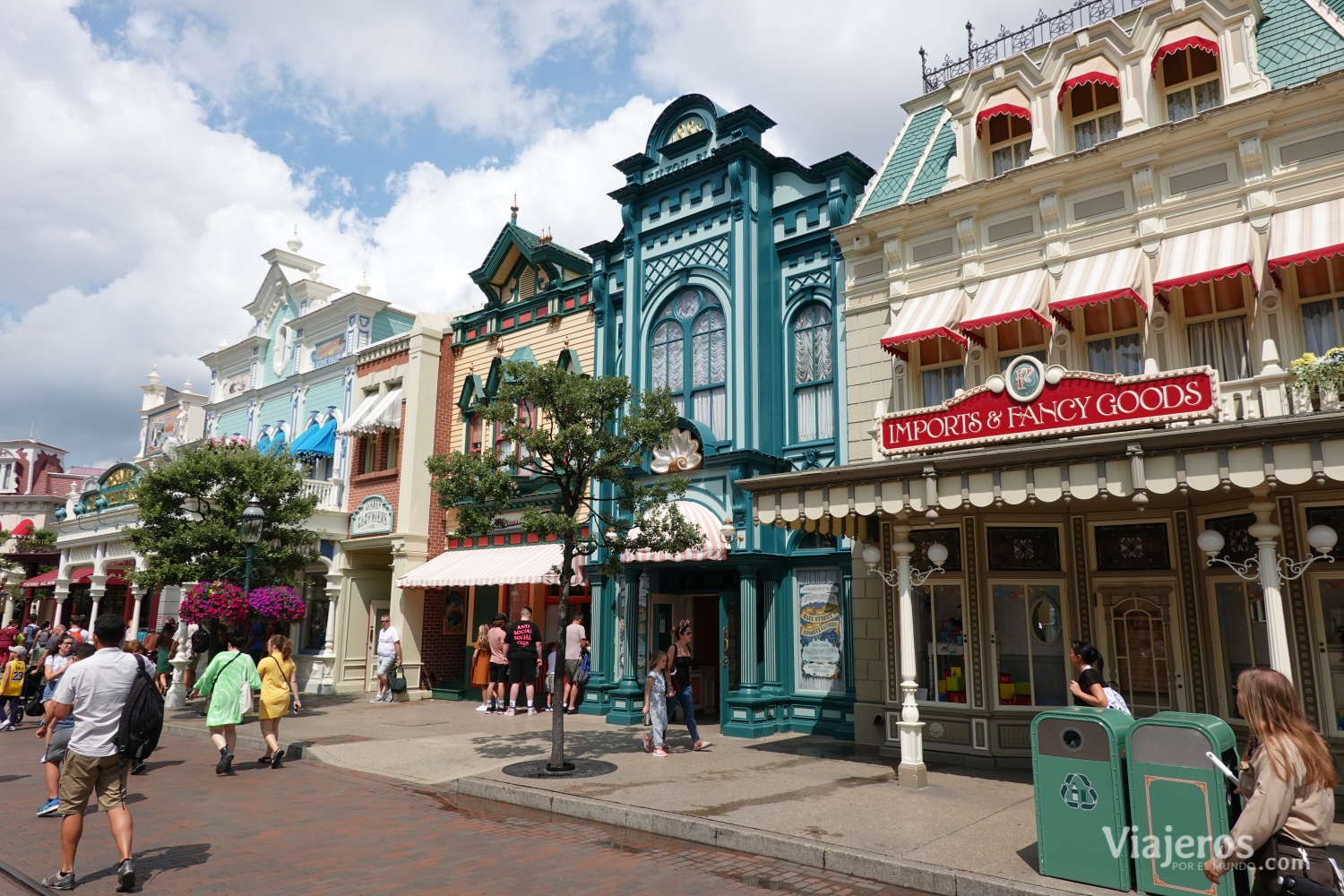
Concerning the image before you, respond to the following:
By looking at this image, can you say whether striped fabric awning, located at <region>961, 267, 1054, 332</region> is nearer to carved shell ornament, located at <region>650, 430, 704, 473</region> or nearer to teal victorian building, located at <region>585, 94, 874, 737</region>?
teal victorian building, located at <region>585, 94, 874, 737</region>

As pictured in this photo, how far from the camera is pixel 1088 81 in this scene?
12242 mm

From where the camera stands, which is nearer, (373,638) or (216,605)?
(216,605)

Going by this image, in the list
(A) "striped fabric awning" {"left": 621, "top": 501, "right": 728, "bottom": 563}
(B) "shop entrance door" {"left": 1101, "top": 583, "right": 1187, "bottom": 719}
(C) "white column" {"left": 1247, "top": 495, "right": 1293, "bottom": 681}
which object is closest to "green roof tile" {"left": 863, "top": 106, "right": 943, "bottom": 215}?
(A) "striped fabric awning" {"left": 621, "top": 501, "right": 728, "bottom": 563}

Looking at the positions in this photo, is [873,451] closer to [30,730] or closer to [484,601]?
[484,601]

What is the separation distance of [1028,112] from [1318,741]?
10907 mm

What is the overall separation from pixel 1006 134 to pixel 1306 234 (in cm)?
447

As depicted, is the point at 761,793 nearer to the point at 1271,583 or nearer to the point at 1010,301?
the point at 1271,583

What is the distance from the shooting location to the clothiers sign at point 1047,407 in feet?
31.2

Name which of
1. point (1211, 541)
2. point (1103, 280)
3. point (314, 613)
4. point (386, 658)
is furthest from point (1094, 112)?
point (314, 613)

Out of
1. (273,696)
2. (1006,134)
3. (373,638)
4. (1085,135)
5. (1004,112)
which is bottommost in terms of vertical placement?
(273,696)

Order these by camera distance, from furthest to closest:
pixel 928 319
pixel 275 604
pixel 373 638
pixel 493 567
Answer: pixel 373 638 < pixel 493 567 < pixel 275 604 < pixel 928 319

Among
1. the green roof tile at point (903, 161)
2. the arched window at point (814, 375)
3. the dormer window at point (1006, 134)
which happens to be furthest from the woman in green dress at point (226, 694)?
the dormer window at point (1006, 134)

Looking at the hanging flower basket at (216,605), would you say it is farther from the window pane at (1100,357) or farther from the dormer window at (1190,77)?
the dormer window at (1190,77)

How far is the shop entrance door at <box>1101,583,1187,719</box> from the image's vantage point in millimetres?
10859
